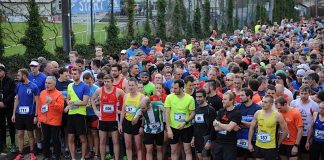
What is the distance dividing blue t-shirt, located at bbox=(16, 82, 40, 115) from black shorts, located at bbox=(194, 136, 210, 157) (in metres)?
3.54

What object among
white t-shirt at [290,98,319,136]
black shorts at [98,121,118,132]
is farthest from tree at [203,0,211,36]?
white t-shirt at [290,98,319,136]

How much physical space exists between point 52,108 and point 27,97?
711mm

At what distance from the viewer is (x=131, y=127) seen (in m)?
9.17

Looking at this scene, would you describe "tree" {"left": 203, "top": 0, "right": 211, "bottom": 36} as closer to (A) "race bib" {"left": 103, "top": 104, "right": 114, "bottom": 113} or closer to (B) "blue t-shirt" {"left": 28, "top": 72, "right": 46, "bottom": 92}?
(B) "blue t-shirt" {"left": 28, "top": 72, "right": 46, "bottom": 92}

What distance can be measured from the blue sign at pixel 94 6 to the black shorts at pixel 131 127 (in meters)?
15.0

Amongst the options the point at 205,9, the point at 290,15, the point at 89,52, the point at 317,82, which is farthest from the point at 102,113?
the point at 290,15

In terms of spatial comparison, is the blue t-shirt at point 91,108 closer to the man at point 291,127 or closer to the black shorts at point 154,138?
the black shorts at point 154,138

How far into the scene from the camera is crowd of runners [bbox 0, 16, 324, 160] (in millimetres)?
8141

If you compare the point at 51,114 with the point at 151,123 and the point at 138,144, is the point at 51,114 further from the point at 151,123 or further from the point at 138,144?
the point at 151,123

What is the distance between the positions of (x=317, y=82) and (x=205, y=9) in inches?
1021

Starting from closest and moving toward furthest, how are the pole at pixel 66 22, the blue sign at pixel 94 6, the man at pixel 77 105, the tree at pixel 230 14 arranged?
the man at pixel 77 105
the pole at pixel 66 22
the blue sign at pixel 94 6
the tree at pixel 230 14

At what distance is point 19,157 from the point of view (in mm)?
9984

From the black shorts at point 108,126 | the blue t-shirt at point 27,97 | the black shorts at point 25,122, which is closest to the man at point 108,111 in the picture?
the black shorts at point 108,126

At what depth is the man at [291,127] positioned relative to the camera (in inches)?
324
